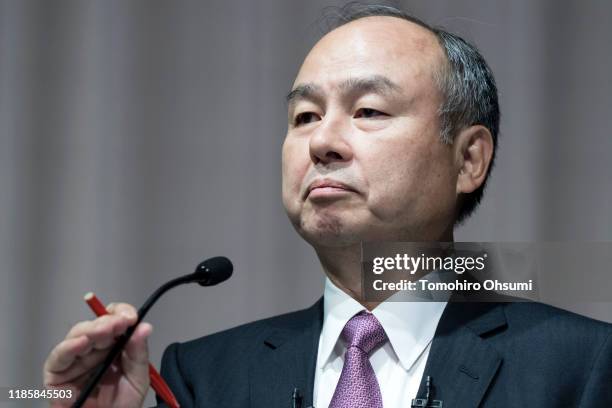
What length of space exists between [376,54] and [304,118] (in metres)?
0.21

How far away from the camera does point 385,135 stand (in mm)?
1889

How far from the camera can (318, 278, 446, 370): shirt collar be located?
1866 millimetres

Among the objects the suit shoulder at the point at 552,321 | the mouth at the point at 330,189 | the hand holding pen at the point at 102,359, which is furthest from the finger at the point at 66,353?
the suit shoulder at the point at 552,321

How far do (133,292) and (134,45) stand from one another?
75 cm

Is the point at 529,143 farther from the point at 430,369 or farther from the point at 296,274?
the point at 430,369

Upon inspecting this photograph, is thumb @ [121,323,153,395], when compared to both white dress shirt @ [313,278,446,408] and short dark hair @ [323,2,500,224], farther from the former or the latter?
short dark hair @ [323,2,500,224]

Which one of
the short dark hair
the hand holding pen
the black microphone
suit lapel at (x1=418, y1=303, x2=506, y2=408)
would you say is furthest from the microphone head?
the short dark hair

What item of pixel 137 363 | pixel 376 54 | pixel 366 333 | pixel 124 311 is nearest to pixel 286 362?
pixel 366 333

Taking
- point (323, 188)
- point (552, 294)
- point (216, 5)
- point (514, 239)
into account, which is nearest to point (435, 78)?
point (323, 188)

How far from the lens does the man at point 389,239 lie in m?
1.79

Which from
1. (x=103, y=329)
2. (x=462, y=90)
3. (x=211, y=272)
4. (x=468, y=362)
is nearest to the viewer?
(x=103, y=329)

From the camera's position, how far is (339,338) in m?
1.93

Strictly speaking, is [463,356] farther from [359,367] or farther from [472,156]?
[472,156]

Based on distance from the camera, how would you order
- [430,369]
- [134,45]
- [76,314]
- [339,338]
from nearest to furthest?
[430,369], [339,338], [76,314], [134,45]
